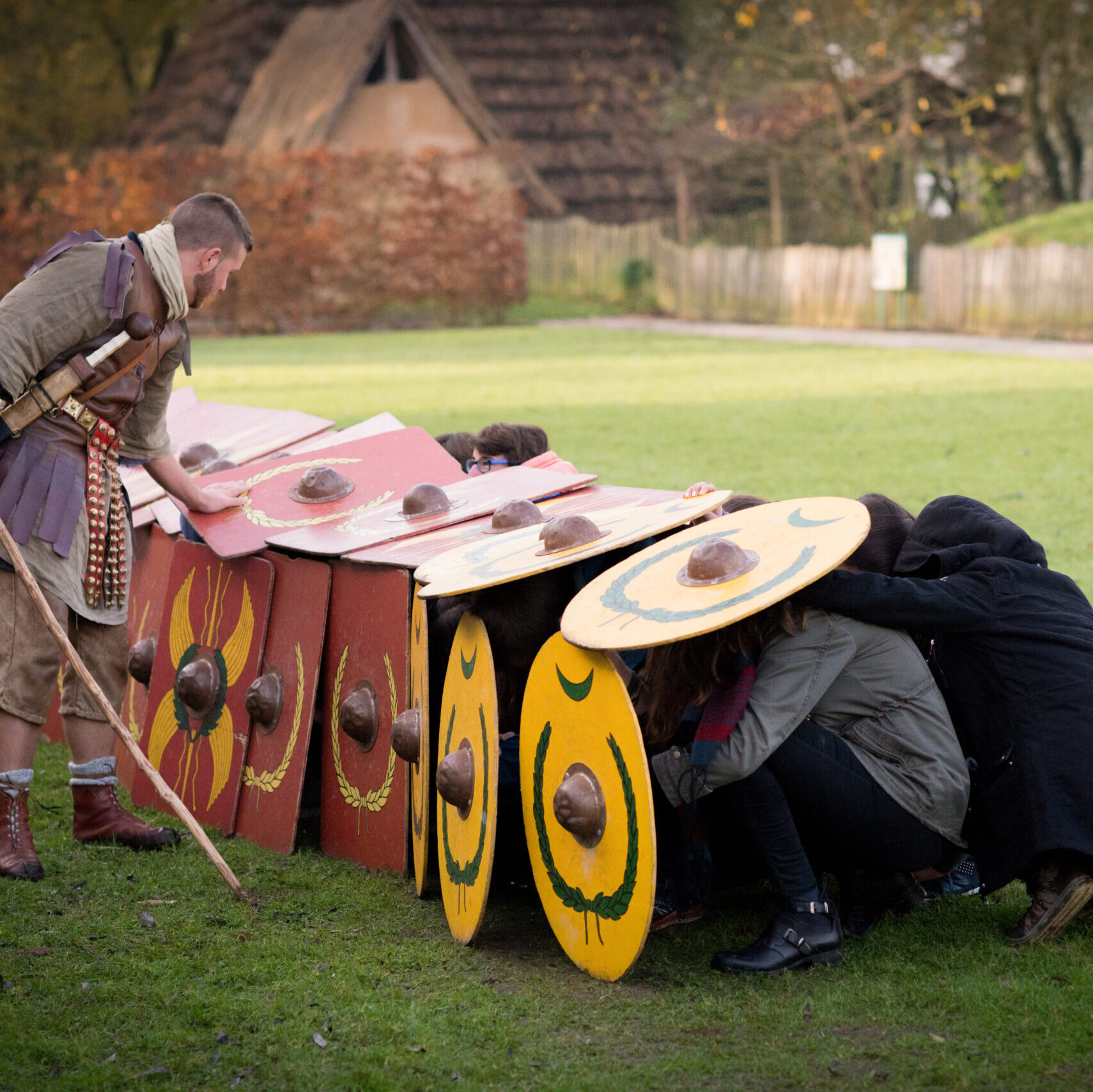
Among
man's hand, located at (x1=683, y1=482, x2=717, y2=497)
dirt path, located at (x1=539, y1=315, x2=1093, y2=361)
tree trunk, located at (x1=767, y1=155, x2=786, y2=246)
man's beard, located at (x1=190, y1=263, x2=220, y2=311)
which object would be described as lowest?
dirt path, located at (x1=539, y1=315, x2=1093, y2=361)

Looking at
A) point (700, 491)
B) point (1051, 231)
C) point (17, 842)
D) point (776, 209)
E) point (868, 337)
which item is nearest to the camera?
point (700, 491)

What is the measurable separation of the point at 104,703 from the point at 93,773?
566 millimetres

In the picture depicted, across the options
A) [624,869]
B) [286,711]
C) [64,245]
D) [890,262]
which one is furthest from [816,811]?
[890,262]

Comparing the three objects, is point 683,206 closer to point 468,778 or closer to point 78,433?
point 78,433

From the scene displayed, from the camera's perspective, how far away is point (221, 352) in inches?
873

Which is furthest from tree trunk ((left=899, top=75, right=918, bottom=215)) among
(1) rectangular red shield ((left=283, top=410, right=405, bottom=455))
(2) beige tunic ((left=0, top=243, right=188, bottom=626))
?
(2) beige tunic ((left=0, top=243, right=188, bottom=626))

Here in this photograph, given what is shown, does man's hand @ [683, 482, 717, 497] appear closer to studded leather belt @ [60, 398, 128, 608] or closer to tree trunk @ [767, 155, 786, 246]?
studded leather belt @ [60, 398, 128, 608]

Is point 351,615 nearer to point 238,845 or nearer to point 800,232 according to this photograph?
point 238,845

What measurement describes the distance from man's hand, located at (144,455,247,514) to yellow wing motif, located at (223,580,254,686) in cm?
25

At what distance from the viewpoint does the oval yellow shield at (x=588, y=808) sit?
A: 2729 mm

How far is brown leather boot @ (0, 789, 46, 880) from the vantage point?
356 centimetres

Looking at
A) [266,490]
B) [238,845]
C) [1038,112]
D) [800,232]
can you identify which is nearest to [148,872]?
[238,845]

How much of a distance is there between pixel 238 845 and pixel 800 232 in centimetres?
3189

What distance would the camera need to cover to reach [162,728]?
425cm
